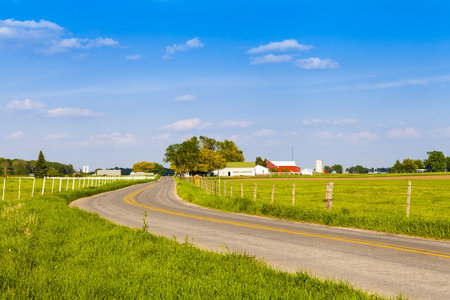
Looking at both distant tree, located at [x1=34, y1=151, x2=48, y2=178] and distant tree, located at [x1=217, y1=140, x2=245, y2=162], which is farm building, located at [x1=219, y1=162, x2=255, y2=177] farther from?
distant tree, located at [x1=34, y1=151, x2=48, y2=178]

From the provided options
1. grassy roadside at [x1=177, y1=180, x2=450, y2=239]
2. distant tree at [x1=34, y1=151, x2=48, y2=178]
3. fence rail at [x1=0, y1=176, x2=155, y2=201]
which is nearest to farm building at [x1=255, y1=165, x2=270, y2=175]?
distant tree at [x1=34, y1=151, x2=48, y2=178]

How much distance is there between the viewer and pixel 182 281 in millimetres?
6090

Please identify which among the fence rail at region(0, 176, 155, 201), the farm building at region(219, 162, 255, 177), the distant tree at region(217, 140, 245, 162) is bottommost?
the fence rail at region(0, 176, 155, 201)

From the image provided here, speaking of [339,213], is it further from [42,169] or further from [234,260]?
[42,169]

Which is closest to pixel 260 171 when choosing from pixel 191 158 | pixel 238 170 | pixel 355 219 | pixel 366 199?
pixel 238 170

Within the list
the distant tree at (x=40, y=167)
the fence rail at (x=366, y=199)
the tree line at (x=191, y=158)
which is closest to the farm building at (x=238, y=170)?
the tree line at (x=191, y=158)

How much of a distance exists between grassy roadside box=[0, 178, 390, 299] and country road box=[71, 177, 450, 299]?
93cm

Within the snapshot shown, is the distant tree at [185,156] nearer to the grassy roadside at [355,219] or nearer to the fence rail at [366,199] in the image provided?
the fence rail at [366,199]

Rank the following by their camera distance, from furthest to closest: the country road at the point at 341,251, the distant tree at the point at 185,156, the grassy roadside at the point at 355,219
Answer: the distant tree at the point at 185,156
the grassy roadside at the point at 355,219
the country road at the point at 341,251

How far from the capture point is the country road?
701 centimetres

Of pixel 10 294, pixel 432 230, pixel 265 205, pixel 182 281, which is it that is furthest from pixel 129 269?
pixel 265 205

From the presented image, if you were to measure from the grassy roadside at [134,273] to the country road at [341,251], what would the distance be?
929 mm

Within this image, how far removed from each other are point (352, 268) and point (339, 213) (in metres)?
8.41

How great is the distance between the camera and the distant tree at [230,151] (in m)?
184
